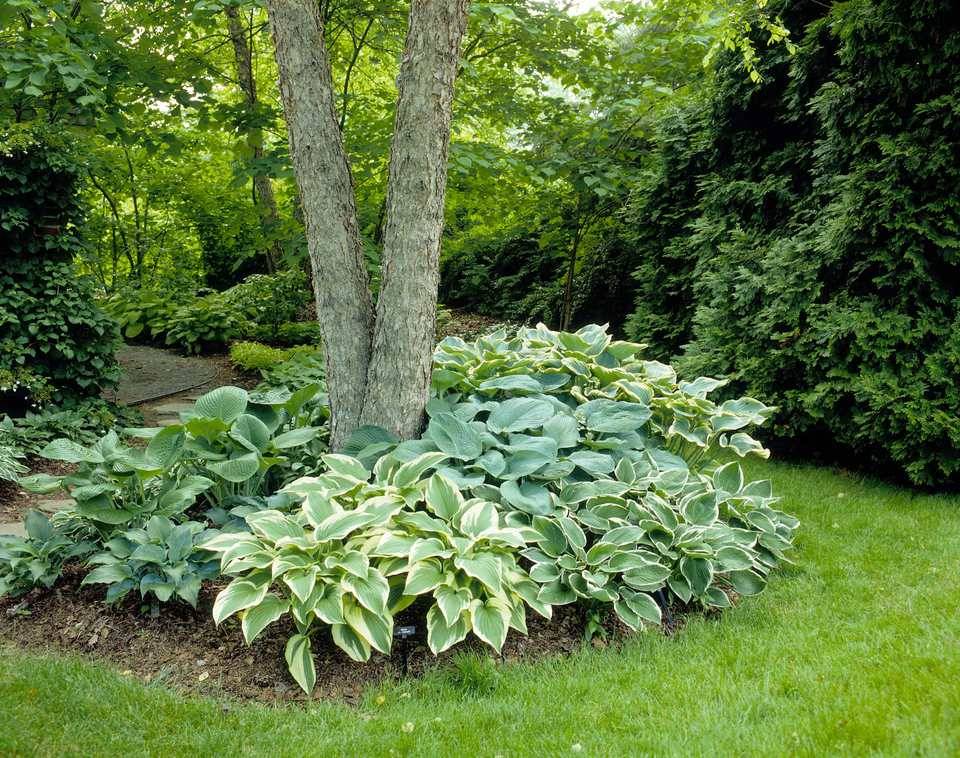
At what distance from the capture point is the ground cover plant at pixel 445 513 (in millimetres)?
2768

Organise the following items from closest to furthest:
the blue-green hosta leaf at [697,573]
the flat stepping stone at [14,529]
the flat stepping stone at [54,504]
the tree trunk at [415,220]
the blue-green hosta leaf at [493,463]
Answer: the blue-green hosta leaf at [697,573] → the blue-green hosta leaf at [493,463] → the tree trunk at [415,220] → the flat stepping stone at [14,529] → the flat stepping stone at [54,504]

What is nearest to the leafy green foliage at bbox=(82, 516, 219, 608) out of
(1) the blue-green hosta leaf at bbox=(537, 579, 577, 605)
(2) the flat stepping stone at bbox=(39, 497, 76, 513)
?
(1) the blue-green hosta leaf at bbox=(537, 579, 577, 605)

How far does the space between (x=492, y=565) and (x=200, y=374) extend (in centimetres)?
653

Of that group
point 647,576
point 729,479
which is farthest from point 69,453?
point 729,479

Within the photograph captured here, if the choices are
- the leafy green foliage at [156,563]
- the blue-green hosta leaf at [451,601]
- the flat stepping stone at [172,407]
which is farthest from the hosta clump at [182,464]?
the flat stepping stone at [172,407]

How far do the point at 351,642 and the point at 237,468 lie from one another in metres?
1.11

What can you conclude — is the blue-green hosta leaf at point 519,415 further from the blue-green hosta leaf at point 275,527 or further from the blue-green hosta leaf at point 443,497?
the blue-green hosta leaf at point 275,527

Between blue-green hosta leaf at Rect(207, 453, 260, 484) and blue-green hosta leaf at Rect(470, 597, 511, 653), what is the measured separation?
1.30m

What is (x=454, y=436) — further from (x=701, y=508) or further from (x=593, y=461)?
(x=701, y=508)

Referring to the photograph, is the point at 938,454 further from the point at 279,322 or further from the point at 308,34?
the point at 279,322

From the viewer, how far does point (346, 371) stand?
12.4ft

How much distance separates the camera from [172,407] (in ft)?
23.0

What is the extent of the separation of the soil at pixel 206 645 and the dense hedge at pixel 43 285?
2883 mm

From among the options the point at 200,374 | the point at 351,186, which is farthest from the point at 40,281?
the point at 351,186
